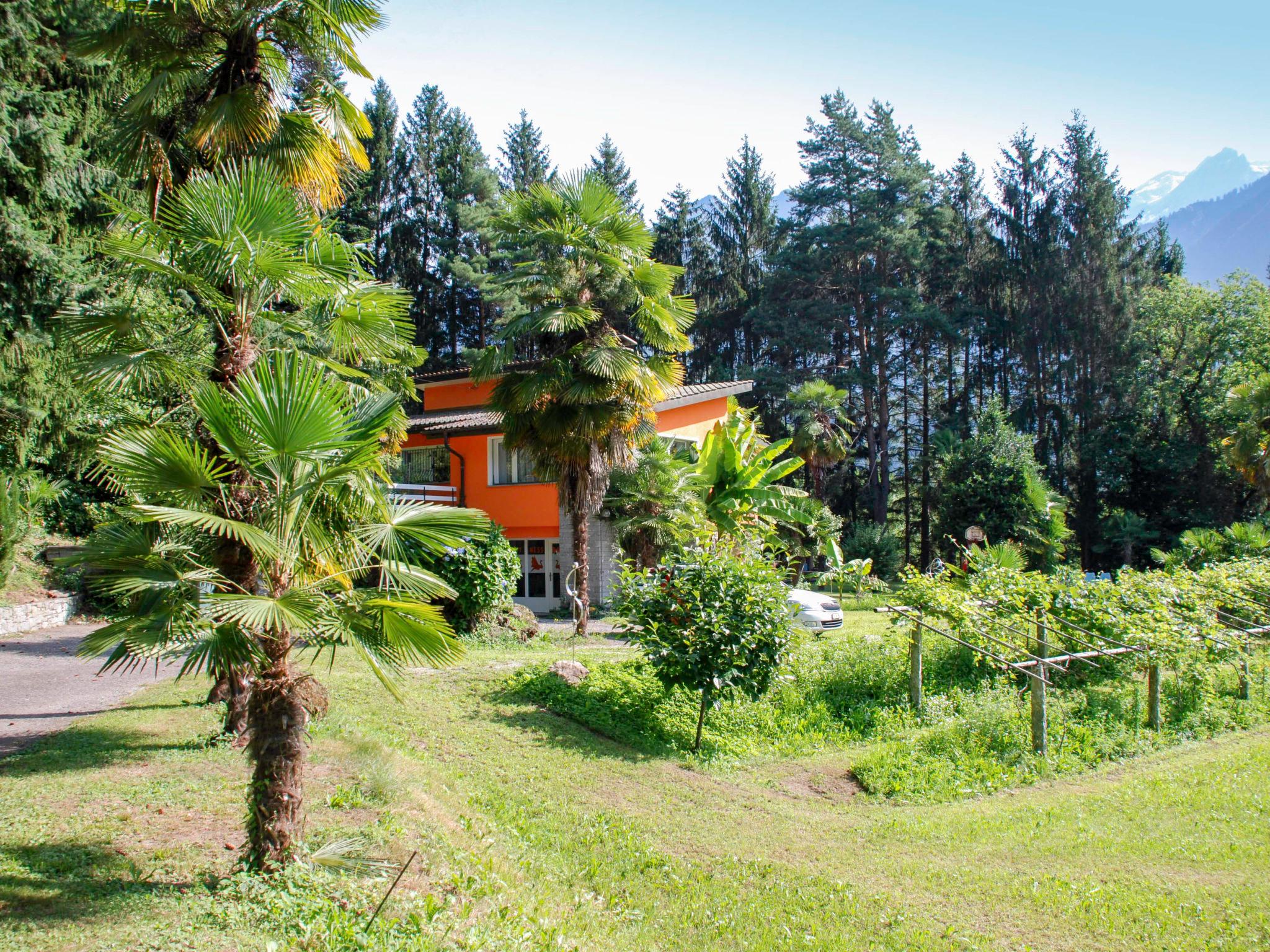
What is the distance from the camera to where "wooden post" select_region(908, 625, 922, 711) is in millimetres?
11922

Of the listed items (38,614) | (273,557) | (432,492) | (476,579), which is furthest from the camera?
(432,492)

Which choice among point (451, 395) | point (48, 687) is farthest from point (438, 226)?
point (48, 687)

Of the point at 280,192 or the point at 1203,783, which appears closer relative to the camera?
the point at 280,192

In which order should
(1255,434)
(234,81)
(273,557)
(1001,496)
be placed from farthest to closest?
1. (1001,496)
2. (1255,434)
3. (234,81)
4. (273,557)

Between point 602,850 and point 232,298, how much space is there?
6.30 meters

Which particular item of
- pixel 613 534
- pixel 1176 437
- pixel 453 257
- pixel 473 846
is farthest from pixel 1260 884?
pixel 453 257

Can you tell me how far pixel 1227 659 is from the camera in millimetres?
13508

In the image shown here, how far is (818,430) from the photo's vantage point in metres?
32.8

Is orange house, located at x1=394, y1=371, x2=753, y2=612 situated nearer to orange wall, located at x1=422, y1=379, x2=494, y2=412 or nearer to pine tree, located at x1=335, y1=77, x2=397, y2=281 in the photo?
orange wall, located at x1=422, y1=379, x2=494, y2=412

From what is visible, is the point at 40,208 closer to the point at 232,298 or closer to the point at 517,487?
the point at 517,487

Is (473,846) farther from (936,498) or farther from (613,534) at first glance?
(936,498)

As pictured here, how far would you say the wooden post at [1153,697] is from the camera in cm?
1166

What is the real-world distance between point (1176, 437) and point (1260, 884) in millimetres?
35324

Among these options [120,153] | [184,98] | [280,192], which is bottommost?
[280,192]
